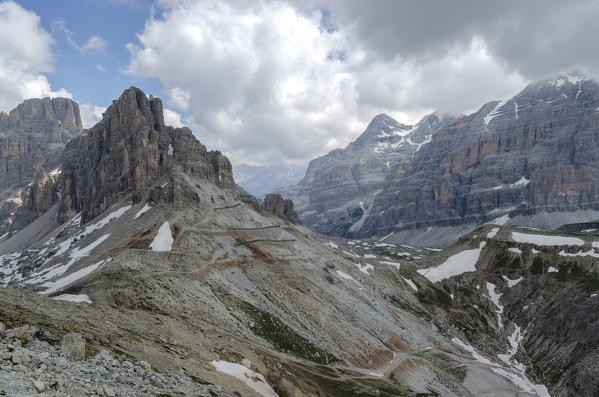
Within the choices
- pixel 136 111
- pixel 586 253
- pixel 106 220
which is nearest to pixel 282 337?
pixel 106 220

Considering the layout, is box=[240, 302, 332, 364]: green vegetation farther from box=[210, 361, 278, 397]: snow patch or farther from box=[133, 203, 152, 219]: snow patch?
box=[133, 203, 152, 219]: snow patch

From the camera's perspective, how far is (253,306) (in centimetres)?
7262

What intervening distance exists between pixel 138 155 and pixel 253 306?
327ft

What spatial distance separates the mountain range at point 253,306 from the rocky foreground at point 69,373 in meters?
0.11

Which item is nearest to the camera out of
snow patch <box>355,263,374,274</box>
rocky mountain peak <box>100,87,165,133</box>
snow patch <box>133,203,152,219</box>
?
snow patch <box>133,203,152,219</box>

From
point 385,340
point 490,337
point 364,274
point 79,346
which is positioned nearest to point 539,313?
point 490,337

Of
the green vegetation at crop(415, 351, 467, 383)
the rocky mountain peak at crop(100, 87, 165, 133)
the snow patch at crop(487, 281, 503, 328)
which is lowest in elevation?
the green vegetation at crop(415, 351, 467, 383)

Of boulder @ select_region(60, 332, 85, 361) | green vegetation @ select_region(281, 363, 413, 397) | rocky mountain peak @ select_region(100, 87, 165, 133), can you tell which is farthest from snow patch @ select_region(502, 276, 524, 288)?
rocky mountain peak @ select_region(100, 87, 165, 133)

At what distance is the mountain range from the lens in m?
27.1

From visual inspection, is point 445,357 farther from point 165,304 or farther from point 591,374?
point 165,304

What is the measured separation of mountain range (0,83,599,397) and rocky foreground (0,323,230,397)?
11cm

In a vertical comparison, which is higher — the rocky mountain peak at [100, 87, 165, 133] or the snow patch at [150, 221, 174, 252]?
the rocky mountain peak at [100, 87, 165, 133]

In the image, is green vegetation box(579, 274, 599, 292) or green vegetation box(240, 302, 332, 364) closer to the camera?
green vegetation box(240, 302, 332, 364)

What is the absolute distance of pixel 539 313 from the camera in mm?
114125
